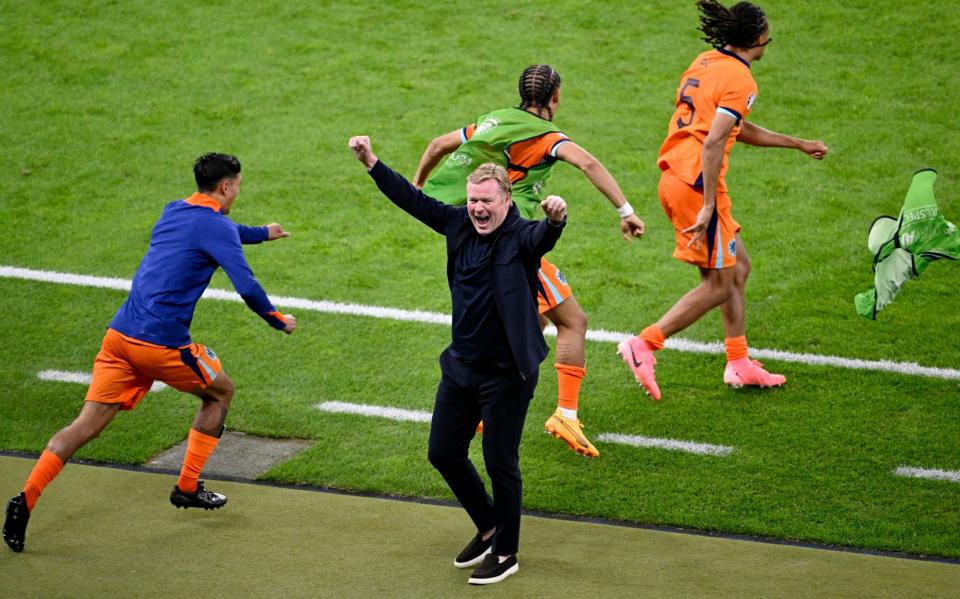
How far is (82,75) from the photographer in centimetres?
1443

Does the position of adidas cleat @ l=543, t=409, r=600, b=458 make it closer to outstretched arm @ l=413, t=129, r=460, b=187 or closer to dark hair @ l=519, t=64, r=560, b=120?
outstretched arm @ l=413, t=129, r=460, b=187

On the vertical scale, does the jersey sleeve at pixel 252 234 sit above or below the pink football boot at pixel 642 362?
above

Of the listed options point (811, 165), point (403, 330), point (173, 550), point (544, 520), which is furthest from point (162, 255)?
point (811, 165)

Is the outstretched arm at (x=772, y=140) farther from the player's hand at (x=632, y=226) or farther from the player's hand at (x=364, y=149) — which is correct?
the player's hand at (x=364, y=149)

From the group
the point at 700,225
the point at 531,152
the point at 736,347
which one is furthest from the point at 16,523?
the point at 736,347

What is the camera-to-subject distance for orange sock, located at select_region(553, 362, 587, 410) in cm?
791

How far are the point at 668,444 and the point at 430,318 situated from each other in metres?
2.67

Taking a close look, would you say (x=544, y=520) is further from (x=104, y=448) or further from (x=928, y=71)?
(x=928, y=71)

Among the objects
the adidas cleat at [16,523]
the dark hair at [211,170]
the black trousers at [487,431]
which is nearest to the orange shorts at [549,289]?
the black trousers at [487,431]

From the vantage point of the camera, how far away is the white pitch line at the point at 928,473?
7.35 metres

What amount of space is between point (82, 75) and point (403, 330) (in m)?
6.74

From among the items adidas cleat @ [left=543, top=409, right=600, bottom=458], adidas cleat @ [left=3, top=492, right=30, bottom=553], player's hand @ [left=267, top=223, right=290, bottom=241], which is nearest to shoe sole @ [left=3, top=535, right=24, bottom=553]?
adidas cleat @ [left=3, top=492, right=30, bottom=553]

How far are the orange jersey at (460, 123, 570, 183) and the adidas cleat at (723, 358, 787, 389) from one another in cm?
210

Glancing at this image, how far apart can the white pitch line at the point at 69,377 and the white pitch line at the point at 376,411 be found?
1.27m
